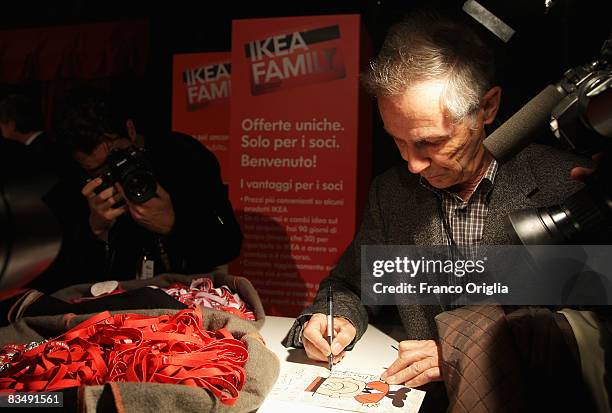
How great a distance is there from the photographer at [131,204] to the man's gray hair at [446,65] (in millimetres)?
748

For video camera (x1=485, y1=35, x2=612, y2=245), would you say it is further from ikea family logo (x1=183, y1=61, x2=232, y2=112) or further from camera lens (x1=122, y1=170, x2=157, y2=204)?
ikea family logo (x1=183, y1=61, x2=232, y2=112)

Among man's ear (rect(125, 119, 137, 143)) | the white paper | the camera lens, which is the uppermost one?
man's ear (rect(125, 119, 137, 143))

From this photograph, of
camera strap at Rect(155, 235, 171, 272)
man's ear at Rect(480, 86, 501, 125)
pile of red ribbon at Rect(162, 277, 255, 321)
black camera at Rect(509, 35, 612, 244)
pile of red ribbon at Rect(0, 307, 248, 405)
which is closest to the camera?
black camera at Rect(509, 35, 612, 244)

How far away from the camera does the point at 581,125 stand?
0.81 meters

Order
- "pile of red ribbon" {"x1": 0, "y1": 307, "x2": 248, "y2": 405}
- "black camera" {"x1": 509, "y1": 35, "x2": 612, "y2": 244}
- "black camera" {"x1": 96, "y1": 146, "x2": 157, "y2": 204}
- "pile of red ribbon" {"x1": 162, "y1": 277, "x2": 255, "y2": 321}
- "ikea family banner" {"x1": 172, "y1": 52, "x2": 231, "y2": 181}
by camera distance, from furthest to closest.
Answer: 1. "ikea family banner" {"x1": 172, "y1": 52, "x2": 231, "y2": 181}
2. "black camera" {"x1": 96, "y1": 146, "x2": 157, "y2": 204}
3. "pile of red ribbon" {"x1": 162, "y1": 277, "x2": 255, "y2": 321}
4. "pile of red ribbon" {"x1": 0, "y1": 307, "x2": 248, "y2": 405}
5. "black camera" {"x1": 509, "y1": 35, "x2": 612, "y2": 244}

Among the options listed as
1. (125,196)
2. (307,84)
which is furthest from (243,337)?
(307,84)

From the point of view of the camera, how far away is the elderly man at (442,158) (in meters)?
1.22

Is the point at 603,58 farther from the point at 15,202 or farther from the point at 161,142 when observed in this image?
the point at 161,142

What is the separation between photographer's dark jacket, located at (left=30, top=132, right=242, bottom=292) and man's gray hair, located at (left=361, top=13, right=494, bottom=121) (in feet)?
2.42

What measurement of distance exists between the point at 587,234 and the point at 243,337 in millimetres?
660

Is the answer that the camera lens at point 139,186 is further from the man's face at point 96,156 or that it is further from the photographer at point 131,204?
the man's face at point 96,156

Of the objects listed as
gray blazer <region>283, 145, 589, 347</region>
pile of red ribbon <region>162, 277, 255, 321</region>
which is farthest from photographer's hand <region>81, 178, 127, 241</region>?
gray blazer <region>283, 145, 589, 347</region>

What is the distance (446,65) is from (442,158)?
0.68 feet

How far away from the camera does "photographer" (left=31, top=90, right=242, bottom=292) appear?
166 centimetres
